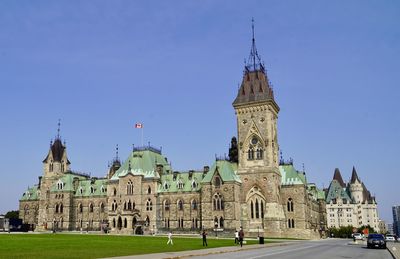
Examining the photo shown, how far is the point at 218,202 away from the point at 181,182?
1089 cm

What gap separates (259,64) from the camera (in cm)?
9525

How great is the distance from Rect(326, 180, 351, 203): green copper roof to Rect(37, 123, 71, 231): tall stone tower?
12159 centimetres

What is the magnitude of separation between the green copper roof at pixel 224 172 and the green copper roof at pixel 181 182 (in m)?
4.02

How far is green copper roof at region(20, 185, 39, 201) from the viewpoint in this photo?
4678 inches

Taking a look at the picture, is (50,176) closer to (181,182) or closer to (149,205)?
(149,205)

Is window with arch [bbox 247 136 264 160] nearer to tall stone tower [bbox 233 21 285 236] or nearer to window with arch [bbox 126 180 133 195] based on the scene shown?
tall stone tower [bbox 233 21 285 236]

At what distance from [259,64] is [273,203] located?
30.1 meters

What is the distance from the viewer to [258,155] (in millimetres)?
87625

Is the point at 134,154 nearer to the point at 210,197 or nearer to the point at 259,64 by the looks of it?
the point at 210,197

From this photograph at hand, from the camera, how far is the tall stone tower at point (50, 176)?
107 metres

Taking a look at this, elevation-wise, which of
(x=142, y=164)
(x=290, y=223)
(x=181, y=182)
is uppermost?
(x=142, y=164)

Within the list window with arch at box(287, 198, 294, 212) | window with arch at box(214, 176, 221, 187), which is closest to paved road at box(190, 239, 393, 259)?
window with arch at box(214, 176, 221, 187)

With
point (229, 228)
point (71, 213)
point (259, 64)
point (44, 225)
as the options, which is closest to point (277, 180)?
point (229, 228)

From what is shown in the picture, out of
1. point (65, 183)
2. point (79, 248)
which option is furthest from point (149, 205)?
point (79, 248)
